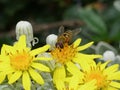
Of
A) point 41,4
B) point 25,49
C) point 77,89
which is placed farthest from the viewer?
point 41,4

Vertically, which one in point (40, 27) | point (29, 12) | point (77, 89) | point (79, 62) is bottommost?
point (77, 89)

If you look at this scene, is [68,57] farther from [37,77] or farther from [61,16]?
[61,16]

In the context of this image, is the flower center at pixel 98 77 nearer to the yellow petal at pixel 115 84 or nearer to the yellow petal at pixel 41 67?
the yellow petal at pixel 115 84

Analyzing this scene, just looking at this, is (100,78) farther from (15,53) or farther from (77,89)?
(15,53)

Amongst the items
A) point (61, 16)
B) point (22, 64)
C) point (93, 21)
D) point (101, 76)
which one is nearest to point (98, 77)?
point (101, 76)

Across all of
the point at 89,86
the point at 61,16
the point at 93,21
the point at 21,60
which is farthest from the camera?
the point at 61,16

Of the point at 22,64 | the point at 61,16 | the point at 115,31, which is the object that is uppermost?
the point at 61,16

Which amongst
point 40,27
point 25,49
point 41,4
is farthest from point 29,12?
point 25,49
